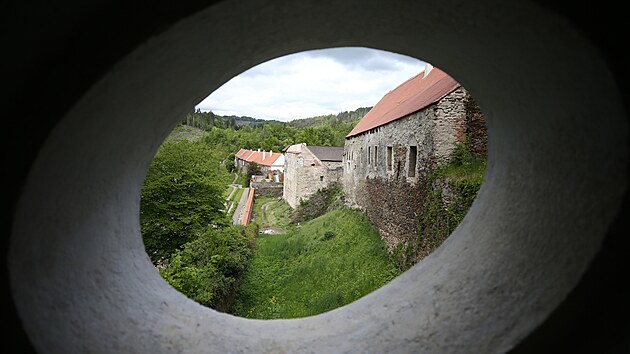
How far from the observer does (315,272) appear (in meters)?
14.5

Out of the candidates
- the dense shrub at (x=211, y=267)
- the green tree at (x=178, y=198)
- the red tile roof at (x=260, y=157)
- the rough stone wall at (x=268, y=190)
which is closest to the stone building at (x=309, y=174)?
the rough stone wall at (x=268, y=190)

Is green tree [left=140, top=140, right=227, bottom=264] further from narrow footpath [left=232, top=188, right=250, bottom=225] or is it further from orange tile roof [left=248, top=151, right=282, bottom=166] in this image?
orange tile roof [left=248, top=151, right=282, bottom=166]

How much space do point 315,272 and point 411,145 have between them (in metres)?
6.34

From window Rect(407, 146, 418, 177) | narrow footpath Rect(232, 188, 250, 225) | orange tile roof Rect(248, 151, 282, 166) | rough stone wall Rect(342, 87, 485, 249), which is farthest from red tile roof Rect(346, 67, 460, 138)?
orange tile roof Rect(248, 151, 282, 166)

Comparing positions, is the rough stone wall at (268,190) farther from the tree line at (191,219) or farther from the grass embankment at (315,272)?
the tree line at (191,219)

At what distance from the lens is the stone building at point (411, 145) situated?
9.92 meters

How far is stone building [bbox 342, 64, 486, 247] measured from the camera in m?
9.92

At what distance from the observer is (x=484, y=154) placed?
9.83 meters

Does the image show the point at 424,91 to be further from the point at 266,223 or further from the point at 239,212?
the point at 239,212

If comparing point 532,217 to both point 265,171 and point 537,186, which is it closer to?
point 537,186

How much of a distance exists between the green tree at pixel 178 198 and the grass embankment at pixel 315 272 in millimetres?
3180

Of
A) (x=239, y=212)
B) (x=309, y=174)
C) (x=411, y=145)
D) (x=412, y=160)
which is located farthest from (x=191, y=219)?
(x=239, y=212)

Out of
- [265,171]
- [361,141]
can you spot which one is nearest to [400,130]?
[361,141]

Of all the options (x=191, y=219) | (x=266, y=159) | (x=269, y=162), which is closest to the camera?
(x=191, y=219)
